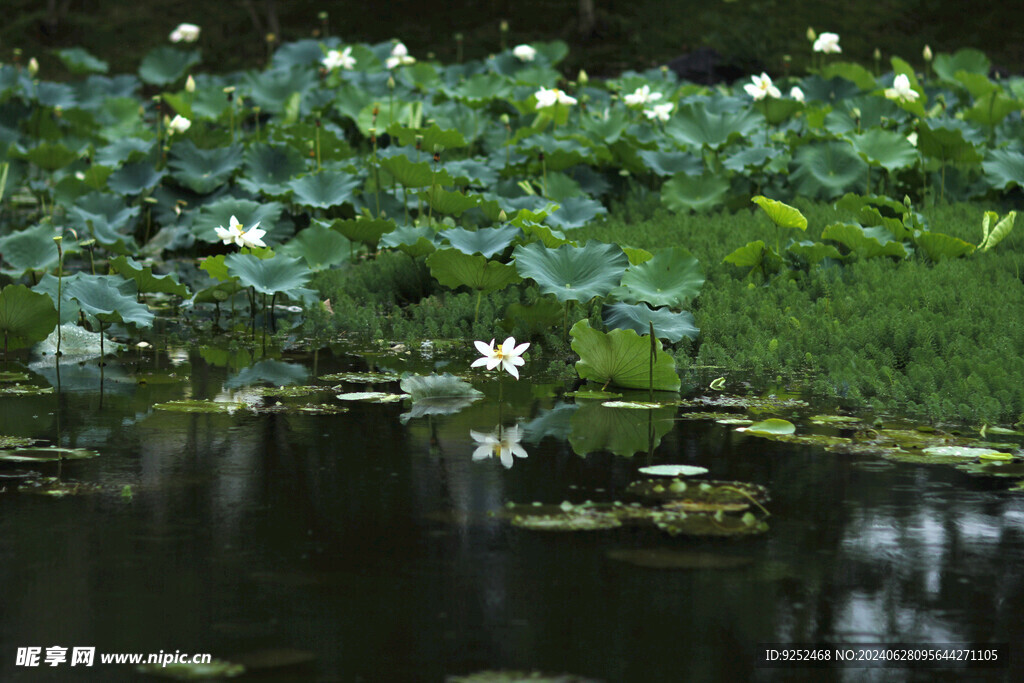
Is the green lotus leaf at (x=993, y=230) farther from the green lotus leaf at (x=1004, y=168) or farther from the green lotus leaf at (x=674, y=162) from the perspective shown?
the green lotus leaf at (x=674, y=162)

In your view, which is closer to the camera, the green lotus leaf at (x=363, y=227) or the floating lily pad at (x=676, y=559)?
the floating lily pad at (x=676, y=559)

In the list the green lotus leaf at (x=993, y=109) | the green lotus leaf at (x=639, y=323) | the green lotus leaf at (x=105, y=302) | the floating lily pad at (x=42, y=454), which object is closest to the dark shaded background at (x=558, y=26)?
the green lotus leaf at (x=993, y=109)

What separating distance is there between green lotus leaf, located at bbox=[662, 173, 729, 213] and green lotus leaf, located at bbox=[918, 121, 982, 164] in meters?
1.20

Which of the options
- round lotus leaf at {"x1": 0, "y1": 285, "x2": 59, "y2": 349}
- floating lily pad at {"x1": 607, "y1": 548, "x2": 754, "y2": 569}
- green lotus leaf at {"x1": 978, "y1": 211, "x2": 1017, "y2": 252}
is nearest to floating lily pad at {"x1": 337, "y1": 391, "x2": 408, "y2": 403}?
round lotus leaf at {"x1": 0, "y1": 285, "x2": 59, "y2": 349}

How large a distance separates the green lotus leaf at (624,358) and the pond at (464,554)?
0.41 meters

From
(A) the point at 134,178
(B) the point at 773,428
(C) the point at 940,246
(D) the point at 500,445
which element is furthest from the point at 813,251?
(A) the point at 134,178

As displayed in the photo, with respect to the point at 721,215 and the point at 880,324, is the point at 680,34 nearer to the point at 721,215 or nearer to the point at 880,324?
the point at 721,215

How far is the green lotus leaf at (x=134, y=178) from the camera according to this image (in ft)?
23.0

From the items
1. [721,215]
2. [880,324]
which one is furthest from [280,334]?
[721,215]

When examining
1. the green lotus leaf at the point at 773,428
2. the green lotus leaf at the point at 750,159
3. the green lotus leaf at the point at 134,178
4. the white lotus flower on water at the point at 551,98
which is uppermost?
the white lotus flower on water at the point at 551,98

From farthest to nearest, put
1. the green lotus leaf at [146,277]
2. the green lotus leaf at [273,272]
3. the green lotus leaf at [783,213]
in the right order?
1. the green lotus leaf at [783,213]
2. the green lotus leaf at [146,277]
3. the green lotus leaf at [273,272]

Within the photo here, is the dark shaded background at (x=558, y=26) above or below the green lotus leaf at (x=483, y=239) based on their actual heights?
above

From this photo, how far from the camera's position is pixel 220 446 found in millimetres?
3260

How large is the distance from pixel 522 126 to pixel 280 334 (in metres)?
3.95
